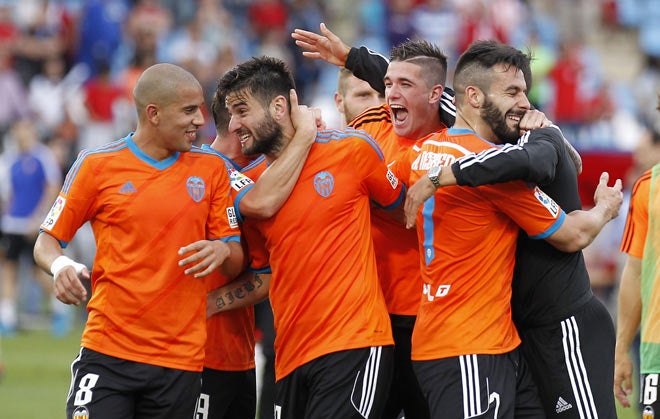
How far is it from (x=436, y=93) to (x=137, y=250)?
2.11m

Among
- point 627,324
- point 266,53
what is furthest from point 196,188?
point 266,53

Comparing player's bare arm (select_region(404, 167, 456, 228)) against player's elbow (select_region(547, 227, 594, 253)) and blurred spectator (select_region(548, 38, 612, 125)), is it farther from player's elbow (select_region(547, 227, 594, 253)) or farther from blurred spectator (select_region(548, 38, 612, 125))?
blurred spectator (select_region(548, 38, 612, 125))

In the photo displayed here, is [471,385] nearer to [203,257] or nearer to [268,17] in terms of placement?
[203,257]

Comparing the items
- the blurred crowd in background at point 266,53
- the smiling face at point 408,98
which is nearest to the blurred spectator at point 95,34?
the blurred crowd in background at point 266,53

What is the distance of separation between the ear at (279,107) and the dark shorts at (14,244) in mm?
12350

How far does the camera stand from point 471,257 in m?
6.31

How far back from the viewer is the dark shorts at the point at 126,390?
20.9 feet

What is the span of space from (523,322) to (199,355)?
73.7 inches

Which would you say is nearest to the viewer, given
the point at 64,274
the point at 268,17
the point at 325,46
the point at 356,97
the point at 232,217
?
the point at 64,274

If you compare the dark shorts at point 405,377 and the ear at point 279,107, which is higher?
the ear at point 279,107

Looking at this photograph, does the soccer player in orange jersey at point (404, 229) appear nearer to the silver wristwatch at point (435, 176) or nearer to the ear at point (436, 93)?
the ear at point (436, 93)

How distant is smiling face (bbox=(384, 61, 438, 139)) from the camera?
278 inches

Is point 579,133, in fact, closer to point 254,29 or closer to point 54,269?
point 254,29

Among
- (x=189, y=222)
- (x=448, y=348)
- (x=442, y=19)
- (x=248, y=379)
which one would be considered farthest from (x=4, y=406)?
(x=442, y=19)
